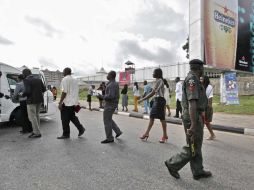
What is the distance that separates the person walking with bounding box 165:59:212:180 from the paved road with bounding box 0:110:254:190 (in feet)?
0.65

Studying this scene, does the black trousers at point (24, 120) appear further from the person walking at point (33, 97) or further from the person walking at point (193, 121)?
the person walking at point (193, 121)

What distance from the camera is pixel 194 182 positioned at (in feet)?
15.1

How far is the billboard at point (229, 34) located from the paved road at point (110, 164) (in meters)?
8.70

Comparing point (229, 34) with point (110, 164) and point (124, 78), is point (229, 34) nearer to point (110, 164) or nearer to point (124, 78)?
point (110, 164)

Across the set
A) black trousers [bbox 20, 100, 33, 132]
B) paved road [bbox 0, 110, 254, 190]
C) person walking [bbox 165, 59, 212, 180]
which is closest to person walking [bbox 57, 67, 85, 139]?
paved road [bbox 0, 110, 254, 190]

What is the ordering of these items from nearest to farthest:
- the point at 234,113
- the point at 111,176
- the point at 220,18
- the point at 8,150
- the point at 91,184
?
1. the point at 91,184
2. the point at 111,176
3. the point at 8,150
4. the point at 234,113
5. the point at 220,18

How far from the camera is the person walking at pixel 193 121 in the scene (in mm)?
4508

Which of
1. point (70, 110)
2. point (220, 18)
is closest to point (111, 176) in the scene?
point (70, 110)

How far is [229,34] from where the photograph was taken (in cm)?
Result: 1772

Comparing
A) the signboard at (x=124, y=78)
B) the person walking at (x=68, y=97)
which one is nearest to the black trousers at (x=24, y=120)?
the person walking at (x=68, y=97)

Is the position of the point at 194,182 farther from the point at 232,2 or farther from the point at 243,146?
the point at 232,2

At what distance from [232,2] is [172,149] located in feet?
43.8

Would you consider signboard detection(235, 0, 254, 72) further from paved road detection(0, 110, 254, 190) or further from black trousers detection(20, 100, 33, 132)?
black trousers detection(20, 100, 33, 132)

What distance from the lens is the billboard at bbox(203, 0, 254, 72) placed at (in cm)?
1628
